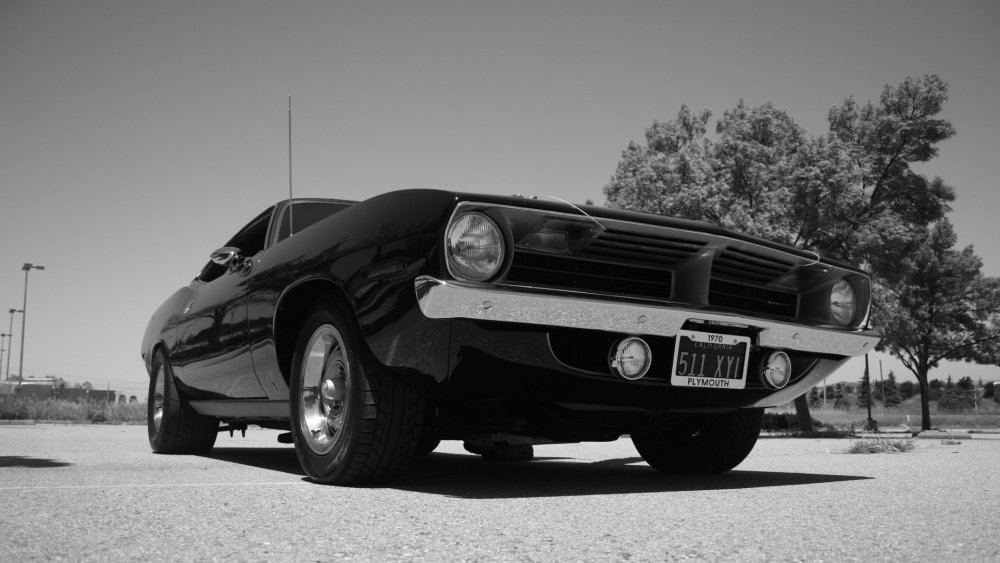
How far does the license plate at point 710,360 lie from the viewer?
3.44 metres

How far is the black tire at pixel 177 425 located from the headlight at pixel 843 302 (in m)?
4.03

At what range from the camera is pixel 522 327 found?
10.1 feet

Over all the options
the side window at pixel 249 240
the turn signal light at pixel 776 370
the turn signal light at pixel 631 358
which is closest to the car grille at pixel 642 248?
the turn signal light at pixel 631 358

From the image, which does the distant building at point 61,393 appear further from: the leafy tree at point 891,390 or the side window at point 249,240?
the leafy tree at point 891,390

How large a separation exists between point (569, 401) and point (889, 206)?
1831cm

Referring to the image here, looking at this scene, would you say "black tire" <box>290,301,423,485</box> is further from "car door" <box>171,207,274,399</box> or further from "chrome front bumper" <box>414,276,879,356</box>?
"car door" <box>171,207,274,399</box>

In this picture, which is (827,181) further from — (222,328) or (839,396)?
(839,396)

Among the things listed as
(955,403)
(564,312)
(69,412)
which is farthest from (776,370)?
(955,403)

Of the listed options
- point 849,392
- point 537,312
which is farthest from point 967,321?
point 849,392

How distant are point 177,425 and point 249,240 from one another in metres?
1.45

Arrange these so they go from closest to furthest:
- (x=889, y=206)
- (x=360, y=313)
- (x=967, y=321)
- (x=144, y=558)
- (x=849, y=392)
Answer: (x=144, y=558) < (x=360, y=313) < (x=889, y=206) < (x=967, y=321) < (x=849, y=392)

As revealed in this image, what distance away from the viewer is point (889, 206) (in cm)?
1933

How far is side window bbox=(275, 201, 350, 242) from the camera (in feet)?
15.8

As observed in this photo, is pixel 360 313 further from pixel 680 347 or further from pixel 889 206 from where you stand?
pixel 889 206
